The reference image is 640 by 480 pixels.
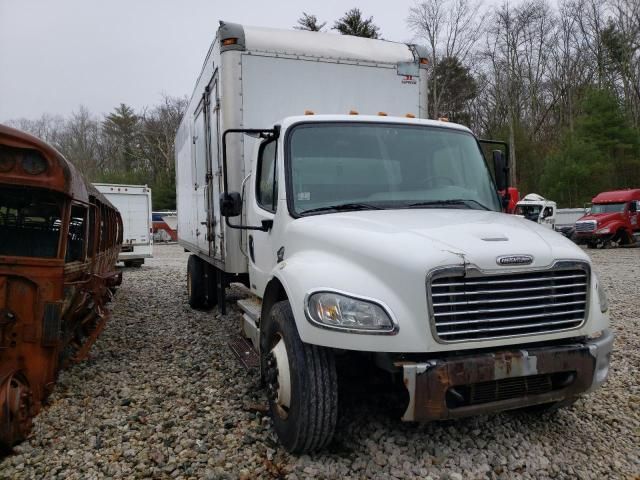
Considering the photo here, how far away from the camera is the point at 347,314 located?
9.59 ft

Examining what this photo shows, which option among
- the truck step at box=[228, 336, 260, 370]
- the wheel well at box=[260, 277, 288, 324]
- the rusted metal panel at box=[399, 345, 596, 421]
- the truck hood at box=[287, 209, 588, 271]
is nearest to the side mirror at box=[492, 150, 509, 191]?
the truck hood at box=[287, 209, 588, 271]

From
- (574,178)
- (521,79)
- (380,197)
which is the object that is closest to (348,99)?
(380,197)

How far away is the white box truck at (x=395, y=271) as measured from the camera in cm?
286

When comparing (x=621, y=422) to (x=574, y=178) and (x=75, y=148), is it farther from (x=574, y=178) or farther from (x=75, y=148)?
(x=75, y=148)

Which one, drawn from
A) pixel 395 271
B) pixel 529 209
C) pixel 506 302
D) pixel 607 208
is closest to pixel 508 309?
pixel 506 302

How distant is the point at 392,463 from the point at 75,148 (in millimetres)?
56354

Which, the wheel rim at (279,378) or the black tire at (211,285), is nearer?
the wheel rim at (279,378)

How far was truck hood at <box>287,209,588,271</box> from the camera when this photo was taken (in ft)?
9.57

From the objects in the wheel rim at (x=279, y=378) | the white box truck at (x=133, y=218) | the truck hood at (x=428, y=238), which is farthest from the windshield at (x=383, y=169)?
the white box truck at (x=133, y=218)

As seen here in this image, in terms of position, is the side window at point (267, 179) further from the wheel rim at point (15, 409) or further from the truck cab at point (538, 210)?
the truck cab at point (538, 210)

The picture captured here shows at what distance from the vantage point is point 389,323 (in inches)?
112

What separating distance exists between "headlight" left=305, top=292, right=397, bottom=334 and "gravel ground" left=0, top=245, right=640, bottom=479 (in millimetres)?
977

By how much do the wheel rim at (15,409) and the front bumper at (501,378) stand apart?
261 cm

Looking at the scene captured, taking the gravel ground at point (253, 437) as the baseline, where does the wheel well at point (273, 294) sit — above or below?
above
